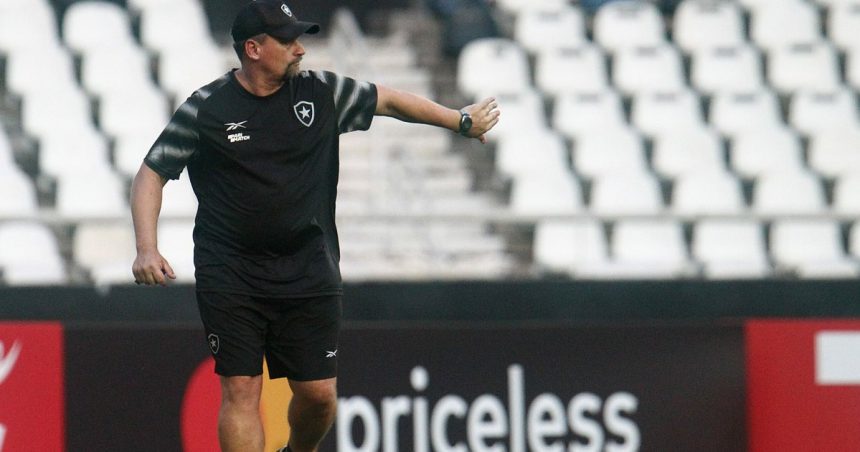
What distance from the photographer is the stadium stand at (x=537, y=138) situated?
921 centimetres

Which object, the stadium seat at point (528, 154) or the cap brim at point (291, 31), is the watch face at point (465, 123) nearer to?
the cap brim at point (291, 31)

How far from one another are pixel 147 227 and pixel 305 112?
720mm

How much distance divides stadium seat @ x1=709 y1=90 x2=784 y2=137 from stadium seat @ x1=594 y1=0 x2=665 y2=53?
84 centimetres

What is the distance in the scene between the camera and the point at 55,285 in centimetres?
833

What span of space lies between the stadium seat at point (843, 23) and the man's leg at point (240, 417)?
8.16m

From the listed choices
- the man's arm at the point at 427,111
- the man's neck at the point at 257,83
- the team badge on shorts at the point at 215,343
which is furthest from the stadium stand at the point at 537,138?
the man's neck at the point at 257,83

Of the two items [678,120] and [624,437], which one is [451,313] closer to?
[624,437]

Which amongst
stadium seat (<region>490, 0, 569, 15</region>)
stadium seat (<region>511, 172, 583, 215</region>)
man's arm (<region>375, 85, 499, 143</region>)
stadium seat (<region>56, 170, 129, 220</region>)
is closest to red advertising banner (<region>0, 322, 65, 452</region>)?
man's arm (<region>375, 85, 499, 143</region>)

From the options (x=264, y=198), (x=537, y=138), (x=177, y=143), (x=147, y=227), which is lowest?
(x=147, y=227)

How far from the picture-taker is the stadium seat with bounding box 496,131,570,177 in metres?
10.5

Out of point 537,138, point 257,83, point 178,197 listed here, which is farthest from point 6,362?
point 537,138

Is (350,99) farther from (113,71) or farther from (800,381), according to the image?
(113,71)

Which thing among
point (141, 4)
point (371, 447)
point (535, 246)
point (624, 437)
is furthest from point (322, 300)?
point (141, 4)

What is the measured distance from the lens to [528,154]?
1060 cm
